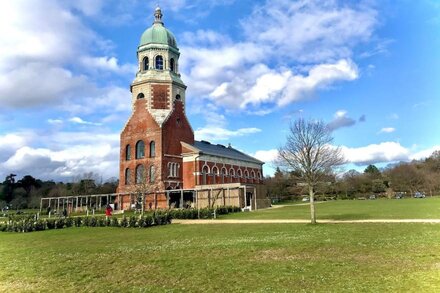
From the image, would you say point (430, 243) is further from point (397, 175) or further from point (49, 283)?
point (397, 175)

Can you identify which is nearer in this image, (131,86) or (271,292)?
(271,292)

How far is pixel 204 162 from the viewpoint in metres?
63.1

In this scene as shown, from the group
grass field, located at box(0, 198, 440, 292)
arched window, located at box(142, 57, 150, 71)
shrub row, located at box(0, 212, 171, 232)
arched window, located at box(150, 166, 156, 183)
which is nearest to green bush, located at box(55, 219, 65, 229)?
shrub row, located at box(0, 212, 171, 232)

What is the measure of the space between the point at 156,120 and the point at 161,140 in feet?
11.1

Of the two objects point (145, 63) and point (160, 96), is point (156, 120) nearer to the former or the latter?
point (160, 96)

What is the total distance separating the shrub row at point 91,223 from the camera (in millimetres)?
29719

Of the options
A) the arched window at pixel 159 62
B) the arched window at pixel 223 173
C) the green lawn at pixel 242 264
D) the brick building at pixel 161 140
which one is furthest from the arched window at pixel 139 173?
the green lawn at pixel 242 264

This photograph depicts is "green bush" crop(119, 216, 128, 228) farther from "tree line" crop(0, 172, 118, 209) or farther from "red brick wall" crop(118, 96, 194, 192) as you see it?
"tree line" crop(0, 172, 118, 209)

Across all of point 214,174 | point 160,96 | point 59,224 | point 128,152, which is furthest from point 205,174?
point 59,224

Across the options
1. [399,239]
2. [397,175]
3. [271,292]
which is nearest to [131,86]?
[399,239]

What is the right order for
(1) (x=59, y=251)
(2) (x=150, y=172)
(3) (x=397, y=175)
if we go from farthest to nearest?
(3) (x=397, y=175), (2) (x=150, y=172), (1) (x=59, y=251)

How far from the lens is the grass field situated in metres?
10.8

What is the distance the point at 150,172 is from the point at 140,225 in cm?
2949

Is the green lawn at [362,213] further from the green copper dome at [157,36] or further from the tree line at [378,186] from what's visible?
the tree line at [378,186]
